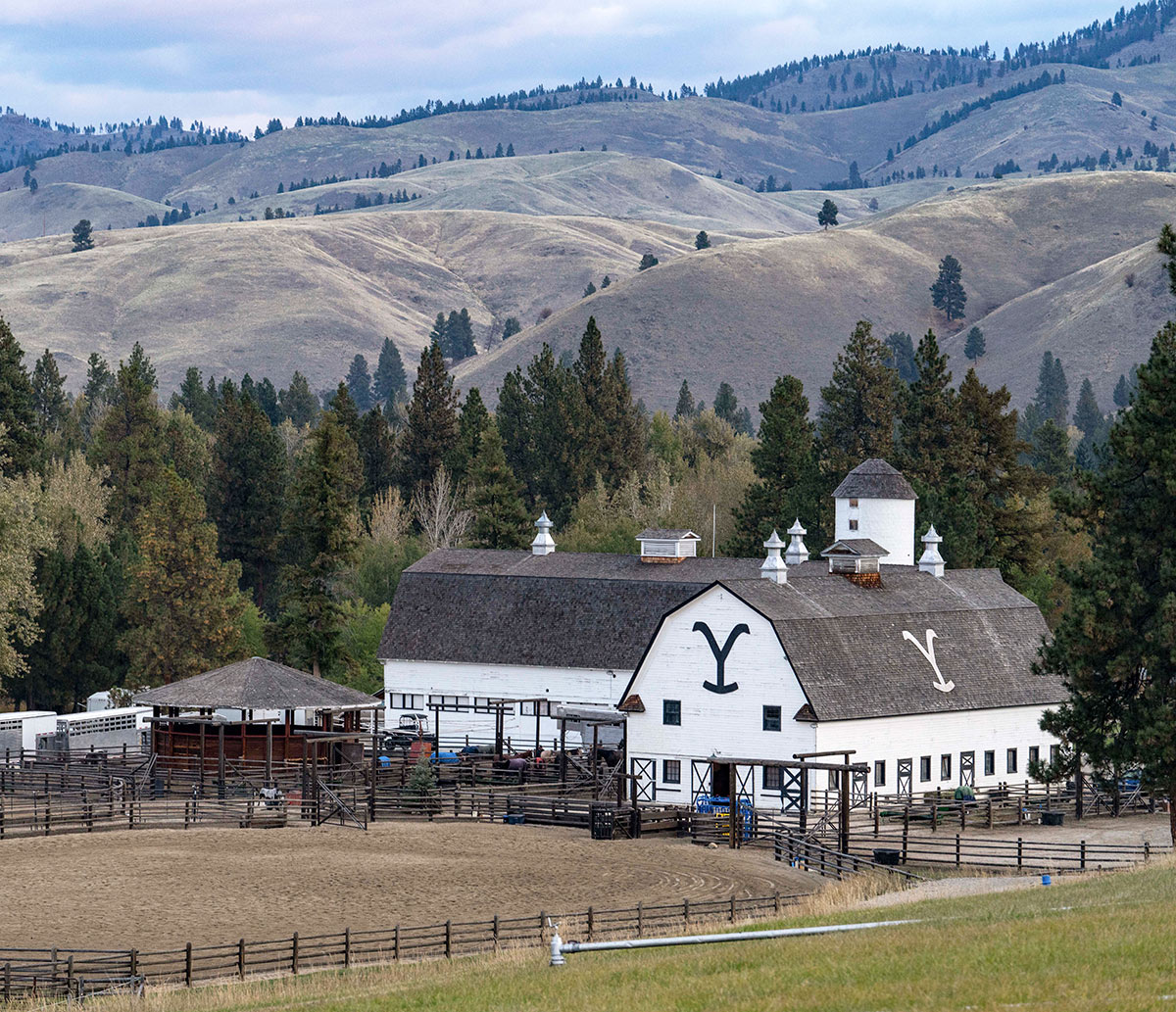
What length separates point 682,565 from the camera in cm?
7888

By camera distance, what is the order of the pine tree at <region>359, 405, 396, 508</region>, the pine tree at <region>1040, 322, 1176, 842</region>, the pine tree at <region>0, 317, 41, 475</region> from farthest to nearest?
the pine tree at <region>359, 405, 396, 508</region>, the pine tree at <region>0, 317, 41, 475</region>, the pine tree at <region>1040, 322, 1176, 842</region>

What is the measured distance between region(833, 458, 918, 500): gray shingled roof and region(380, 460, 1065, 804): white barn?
9cm

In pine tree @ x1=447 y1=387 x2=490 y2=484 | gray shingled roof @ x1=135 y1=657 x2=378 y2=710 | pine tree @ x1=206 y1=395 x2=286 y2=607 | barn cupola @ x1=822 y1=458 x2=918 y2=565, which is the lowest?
gray shingled roof @ x1=135 y1=657 x2=378 y2=710

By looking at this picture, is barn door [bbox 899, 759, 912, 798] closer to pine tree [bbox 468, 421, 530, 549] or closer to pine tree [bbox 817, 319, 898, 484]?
pine tree [bbox 817, 319, 898, 484]

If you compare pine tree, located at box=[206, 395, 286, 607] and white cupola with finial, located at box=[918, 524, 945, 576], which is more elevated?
pine tree, located at box=[206, 395, 286, 607]

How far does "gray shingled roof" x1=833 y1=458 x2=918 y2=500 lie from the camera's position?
255 feet

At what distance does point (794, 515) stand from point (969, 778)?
31.8 meters

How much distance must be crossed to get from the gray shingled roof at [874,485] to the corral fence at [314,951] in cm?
3922

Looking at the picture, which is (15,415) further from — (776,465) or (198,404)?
(198,404)

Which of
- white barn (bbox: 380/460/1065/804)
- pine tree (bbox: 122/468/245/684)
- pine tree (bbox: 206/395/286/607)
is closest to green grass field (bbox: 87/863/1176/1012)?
white barn (bbox: 380/460/1065/804)

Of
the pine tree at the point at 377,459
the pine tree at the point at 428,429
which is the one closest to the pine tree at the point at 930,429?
the pine tree at the point at 428,429

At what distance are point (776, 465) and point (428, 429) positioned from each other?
2777 centimetres

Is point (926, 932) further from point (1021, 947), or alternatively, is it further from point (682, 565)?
point (682, 565)

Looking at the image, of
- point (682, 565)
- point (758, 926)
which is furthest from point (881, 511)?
point (758, 926)
